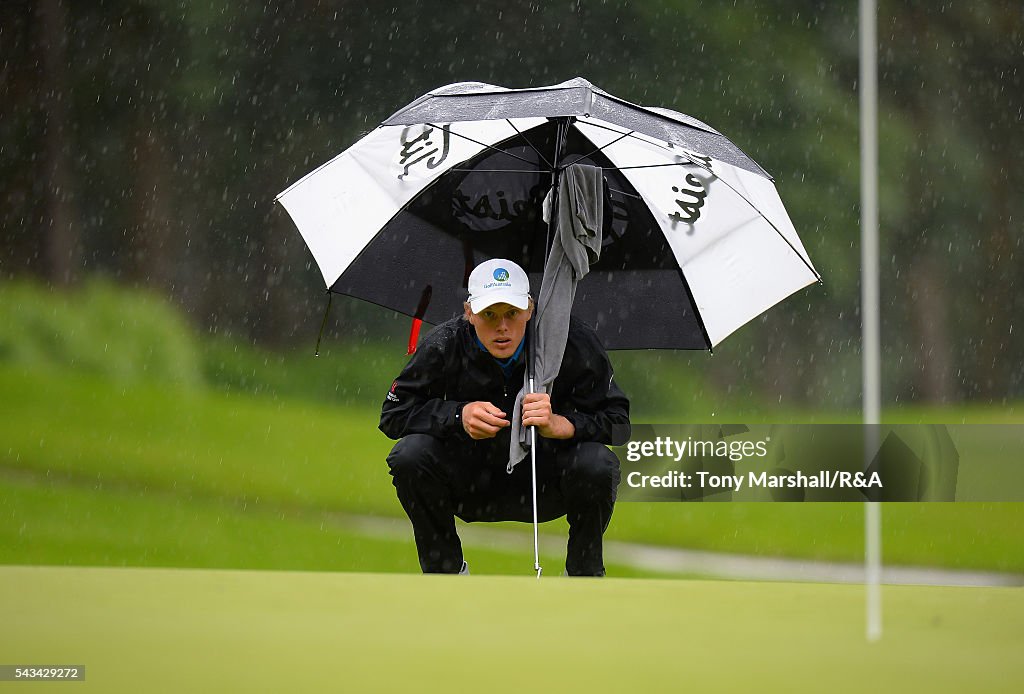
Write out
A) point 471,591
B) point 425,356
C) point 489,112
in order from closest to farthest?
point 471,591, point 489,112, point 425,356

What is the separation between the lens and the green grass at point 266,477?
9.23 metres

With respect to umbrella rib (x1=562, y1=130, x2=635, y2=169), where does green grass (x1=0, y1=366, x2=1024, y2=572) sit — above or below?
below

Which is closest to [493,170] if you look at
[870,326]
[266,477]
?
[870,326]

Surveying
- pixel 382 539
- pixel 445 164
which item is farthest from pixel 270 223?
pixel 445 164

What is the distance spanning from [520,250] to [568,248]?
0.47m

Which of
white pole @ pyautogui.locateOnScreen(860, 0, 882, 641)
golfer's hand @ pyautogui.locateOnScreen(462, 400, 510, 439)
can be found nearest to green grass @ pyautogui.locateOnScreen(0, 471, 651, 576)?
golfer's hand @ pyautogui.locateOnScreen(462, 400, 510, 439)

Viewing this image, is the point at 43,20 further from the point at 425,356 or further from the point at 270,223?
the point at 425,356

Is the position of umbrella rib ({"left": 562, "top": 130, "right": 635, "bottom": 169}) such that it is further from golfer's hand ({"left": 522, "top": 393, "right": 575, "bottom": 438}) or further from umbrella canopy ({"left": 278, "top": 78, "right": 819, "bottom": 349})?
golfer's hand ({"left": 522, "top": 393, "right": 575, "bottom": 438})

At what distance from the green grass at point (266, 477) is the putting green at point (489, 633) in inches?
251

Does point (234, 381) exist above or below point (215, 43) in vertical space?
below

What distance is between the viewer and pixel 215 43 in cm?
1015

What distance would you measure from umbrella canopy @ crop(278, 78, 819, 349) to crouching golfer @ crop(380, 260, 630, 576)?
411 millimetres

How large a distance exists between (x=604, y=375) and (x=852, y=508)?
6.22 meters

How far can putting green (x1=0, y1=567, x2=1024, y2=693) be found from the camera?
7.53 ft
